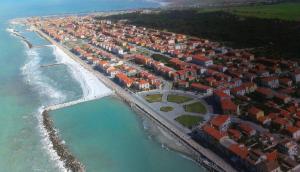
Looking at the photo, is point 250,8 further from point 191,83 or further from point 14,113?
point 14,113

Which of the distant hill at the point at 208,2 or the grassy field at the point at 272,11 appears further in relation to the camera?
the distant hill at the point at 208,2

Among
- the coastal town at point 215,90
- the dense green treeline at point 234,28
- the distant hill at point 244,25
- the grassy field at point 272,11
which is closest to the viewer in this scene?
the coastal town at point 215,90

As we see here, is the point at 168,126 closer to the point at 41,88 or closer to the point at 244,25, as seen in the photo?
the point at 41,88

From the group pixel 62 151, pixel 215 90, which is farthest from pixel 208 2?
pixel 62 151

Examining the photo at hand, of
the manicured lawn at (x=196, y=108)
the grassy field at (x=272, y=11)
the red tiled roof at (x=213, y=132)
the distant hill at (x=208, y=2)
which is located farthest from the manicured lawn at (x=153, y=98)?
the distant hill at (x=208, y=2)

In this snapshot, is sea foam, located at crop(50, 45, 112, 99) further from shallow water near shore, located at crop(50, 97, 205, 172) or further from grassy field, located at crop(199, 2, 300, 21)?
grassy field, located at crop(199, 2, 300, 21)

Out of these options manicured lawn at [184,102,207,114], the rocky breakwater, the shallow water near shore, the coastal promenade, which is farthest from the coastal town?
the rocky breakwater

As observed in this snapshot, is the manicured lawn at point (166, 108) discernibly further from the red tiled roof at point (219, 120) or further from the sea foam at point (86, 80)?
the sea foam at point (86, 80)
